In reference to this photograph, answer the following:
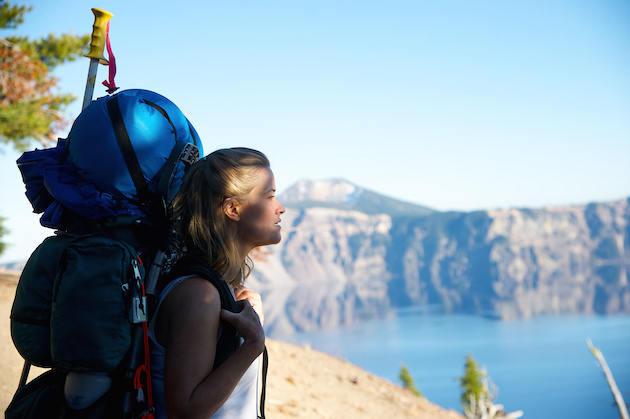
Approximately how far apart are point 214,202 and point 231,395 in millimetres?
643

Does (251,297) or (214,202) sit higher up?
(214,202)

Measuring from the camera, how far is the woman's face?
1890 mm

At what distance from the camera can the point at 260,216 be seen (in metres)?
1.90

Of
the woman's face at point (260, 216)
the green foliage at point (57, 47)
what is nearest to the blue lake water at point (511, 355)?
the green foliage at point (57, 47)

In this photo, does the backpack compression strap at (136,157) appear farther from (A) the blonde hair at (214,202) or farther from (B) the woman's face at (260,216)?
(B) the woman's face at (260,216)

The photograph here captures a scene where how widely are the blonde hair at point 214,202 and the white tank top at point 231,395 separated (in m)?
0.22

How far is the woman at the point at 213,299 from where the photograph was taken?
152 cm

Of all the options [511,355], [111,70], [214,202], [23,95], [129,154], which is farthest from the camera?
[511,355]

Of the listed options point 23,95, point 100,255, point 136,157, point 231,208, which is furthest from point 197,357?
point 23,95

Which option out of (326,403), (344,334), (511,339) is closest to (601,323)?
(511,339)

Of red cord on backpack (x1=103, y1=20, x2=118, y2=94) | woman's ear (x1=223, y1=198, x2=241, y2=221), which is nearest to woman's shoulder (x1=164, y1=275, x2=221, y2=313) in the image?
woman's ear (x1=223, y1=198, x2=241, y2=221)

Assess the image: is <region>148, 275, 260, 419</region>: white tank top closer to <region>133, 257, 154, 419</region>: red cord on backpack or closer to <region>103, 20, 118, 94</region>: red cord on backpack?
<region>133, 257, 154, 419</region>: red cord on backpack

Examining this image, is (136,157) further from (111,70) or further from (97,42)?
(97,42)

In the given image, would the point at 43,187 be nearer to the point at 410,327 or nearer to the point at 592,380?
the point at 592,380
